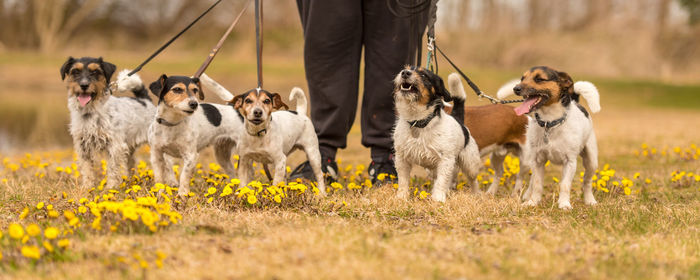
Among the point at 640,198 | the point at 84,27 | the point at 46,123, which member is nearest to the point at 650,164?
the point at 640,198

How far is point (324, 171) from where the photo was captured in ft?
21.1

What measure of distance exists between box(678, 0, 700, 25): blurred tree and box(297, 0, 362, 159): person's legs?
724 inches

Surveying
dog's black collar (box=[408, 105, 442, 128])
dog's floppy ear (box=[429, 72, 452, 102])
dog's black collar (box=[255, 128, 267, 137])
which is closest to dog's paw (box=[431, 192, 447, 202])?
dog's black collar (box=[408, 105, 442, 128])

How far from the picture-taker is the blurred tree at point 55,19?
3841cm

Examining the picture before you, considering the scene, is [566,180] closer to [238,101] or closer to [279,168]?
[279,168]

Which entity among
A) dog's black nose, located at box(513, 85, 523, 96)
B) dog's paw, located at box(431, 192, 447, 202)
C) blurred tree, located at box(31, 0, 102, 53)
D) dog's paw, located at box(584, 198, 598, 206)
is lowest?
dog's paw, located at box(584, 198, 598, 206)

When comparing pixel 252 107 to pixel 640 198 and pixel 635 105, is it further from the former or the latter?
pixel 635 105

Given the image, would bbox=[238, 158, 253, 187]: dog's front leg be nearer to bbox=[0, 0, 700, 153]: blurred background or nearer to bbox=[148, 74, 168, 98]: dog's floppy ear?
bbox=[148, 74, 168, 98]: dog's floppy ear

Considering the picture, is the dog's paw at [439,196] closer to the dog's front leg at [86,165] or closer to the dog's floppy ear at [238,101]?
the dog's floppy ear at [238,101]

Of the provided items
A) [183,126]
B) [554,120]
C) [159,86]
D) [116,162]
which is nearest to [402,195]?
[554,120]

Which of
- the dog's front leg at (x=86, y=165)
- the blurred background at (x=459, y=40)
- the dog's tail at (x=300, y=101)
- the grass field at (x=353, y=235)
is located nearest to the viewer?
the grass field at (x=353, y=235)

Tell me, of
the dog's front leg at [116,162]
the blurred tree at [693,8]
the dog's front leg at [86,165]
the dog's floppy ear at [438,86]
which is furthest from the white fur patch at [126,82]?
the blurred tree at [693,8]

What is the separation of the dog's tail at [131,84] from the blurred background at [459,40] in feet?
68.1

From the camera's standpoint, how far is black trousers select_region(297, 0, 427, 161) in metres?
6.02
